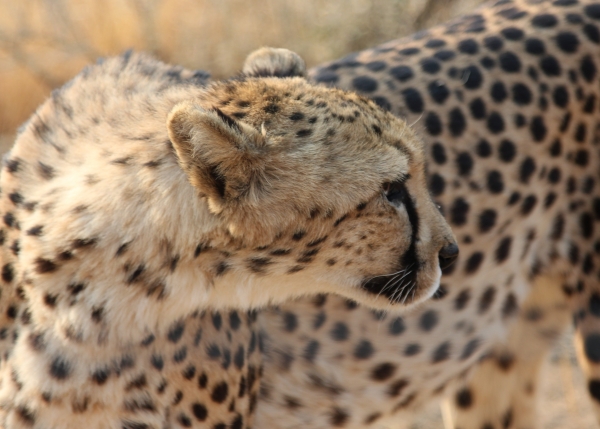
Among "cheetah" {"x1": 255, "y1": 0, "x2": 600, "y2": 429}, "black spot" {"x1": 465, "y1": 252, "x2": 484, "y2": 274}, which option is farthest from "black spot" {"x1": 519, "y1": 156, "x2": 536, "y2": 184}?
"black spot" {"x1": 465, "y1": 252, "x2": 484, "y2": 274}

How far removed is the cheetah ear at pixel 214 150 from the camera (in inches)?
53.9

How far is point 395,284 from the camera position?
1715 mm

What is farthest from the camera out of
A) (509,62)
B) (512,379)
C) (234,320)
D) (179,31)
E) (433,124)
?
(179,31)

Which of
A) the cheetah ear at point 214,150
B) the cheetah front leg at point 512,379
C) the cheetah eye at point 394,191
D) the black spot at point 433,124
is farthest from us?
the cheetah front leg at point 512,379

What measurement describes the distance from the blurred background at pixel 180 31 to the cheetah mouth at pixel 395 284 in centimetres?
320

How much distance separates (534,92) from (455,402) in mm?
997

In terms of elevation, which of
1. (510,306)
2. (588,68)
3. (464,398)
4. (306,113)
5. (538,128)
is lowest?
(464,398)

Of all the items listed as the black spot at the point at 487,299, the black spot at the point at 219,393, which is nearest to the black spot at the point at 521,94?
the black spot at the point at 487,299

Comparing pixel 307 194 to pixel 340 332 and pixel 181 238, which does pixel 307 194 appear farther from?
pixel 340 332

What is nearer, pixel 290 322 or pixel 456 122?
pixel 290 322

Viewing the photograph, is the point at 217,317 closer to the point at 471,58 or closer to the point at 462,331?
the point at 462,331

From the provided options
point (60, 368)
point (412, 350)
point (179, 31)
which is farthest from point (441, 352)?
point (179, 31)

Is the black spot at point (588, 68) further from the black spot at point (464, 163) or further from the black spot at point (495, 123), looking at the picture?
the black spot at point (464, 163)

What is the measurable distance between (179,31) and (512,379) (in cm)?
316
